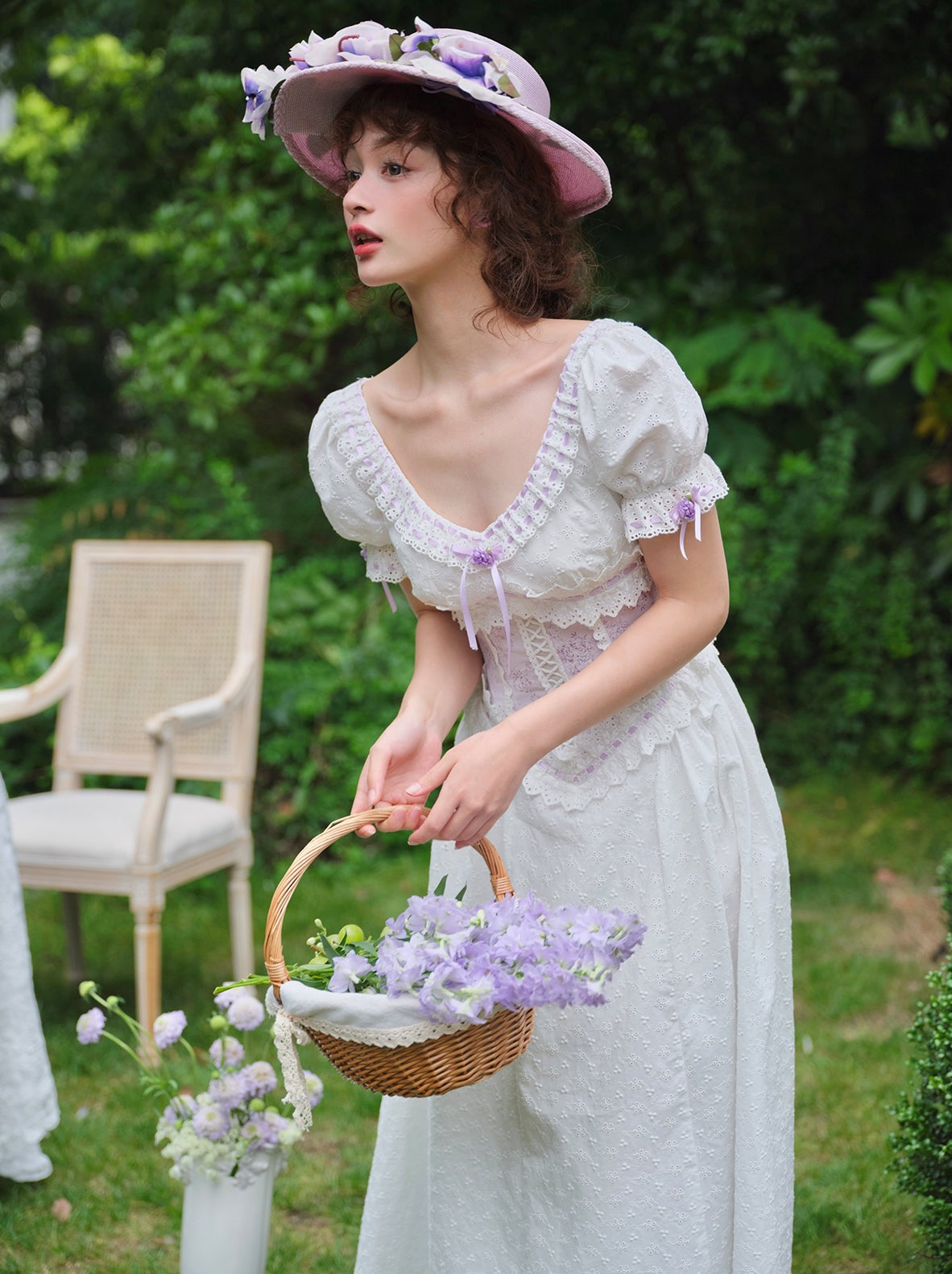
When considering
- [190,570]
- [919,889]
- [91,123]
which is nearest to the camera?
[190,570]

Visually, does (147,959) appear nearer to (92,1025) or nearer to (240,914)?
(240,914)

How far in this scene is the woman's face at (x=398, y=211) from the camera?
1667mm

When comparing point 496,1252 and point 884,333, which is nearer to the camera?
point 496,1252

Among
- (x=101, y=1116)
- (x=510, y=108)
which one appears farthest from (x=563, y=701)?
(x=101, y=1116)

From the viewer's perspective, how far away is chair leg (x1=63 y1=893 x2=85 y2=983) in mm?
4070

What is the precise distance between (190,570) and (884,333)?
2.58 meters

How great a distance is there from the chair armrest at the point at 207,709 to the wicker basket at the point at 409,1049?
6.83 feet

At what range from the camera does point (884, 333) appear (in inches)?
193

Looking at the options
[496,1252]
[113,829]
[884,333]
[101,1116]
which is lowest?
[101,1116]

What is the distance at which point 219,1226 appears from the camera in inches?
86.7

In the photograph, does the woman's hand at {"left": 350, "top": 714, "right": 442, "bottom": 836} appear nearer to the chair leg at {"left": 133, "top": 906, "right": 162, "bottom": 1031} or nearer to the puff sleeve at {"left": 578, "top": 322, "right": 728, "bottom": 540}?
the puff sleeve at {"left": 578, "top": 322, "right": 728, "bottom": 540}

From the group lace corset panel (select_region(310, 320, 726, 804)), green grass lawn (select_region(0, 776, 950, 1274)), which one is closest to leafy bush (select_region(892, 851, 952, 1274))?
green grass lawn (select_region(0, 776, 950, 1274))

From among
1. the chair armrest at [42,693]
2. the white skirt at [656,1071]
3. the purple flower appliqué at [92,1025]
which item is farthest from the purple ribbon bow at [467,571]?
the chair armrest at [42,693]

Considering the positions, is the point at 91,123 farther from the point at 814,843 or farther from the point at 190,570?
the point at 814,843
